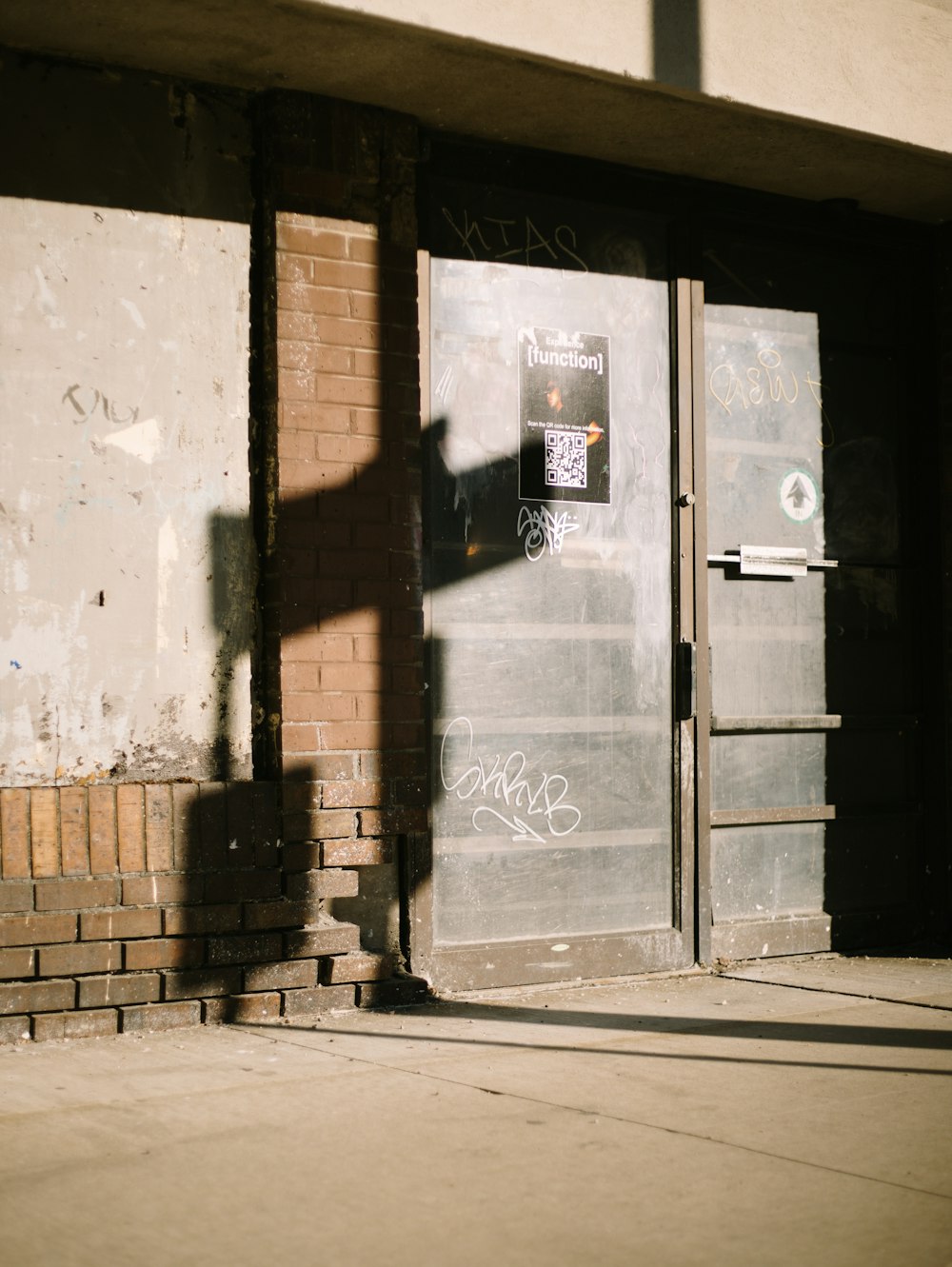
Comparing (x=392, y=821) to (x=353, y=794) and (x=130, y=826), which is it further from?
(x=130, y=826)

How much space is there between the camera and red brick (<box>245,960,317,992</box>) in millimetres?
4645

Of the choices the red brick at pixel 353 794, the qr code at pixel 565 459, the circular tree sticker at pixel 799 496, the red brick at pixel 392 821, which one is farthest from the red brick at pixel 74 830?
the circular tree sticker at pixel 799 496

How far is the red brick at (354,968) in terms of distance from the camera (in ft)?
15.7

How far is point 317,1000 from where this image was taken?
4.74 m

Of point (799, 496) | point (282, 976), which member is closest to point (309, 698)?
point (282, 976)

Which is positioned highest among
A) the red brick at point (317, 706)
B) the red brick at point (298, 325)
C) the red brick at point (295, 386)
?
the red brick at point (298, 325)

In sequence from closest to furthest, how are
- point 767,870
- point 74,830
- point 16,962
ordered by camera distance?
point 16,962 < point 74,830 < point 767,870

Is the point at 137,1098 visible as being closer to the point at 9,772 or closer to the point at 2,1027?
the point at 2,1027

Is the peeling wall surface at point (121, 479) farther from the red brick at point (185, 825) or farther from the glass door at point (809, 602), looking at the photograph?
the glass door at point (809, 602)

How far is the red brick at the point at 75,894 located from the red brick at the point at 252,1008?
525 millimetres

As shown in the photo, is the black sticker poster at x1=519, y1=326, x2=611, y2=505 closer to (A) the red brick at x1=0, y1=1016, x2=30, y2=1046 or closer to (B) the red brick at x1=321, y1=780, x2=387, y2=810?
(B) the red brick at x1=321, y1=780, x2=387, y2=810

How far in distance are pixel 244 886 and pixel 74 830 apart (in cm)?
58

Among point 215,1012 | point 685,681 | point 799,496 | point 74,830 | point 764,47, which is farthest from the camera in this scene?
point 799,496

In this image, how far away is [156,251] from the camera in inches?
184
